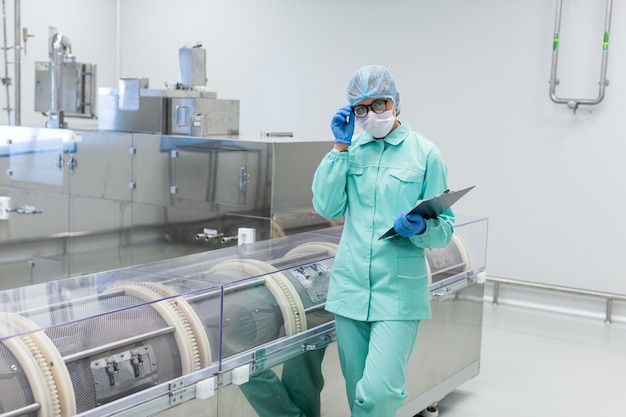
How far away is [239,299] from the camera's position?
7.14ft

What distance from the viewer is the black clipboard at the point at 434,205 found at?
209 cm

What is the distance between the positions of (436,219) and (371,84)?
440 mm

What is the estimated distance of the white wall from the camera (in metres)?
4.81

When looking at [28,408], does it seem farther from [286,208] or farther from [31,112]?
[31,112]

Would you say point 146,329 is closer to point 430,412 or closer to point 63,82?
point 430,412

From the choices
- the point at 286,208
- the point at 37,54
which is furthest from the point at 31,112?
the point at 286,208

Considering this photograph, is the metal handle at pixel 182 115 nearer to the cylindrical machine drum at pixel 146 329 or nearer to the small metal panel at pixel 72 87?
the small metal panel at pixel 72 87

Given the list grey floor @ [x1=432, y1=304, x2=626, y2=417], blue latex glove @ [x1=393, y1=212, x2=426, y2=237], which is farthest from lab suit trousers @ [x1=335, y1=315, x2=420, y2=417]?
grey floor @ [x1=432, y1=304, x2=626, y2=417]

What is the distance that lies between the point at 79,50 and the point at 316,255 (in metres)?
4.57

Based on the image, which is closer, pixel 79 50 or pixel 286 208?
pixel 286 208

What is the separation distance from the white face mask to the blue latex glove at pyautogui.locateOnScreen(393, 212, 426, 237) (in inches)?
11.5

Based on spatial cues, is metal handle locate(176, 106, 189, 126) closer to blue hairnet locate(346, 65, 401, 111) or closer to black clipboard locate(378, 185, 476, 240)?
blue hairnet locate(346, 65, 401, 111)

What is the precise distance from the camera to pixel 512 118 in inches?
199

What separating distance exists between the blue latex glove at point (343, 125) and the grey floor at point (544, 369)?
1.60 metres
